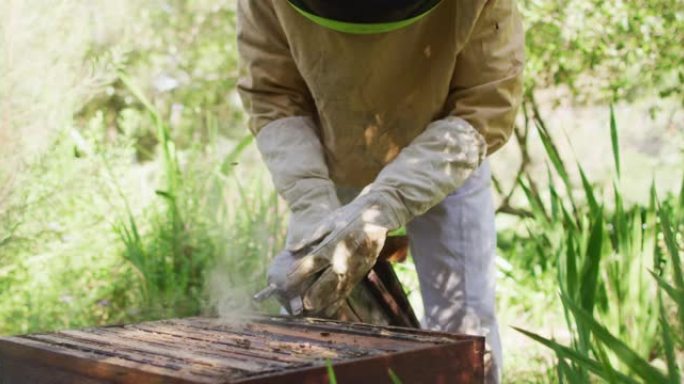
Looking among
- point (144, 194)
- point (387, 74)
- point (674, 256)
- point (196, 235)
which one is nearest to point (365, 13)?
point (387, 74)

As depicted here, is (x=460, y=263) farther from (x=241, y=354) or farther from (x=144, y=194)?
(x=144, y=194)

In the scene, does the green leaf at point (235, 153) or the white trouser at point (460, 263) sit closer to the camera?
the white trouser at point (460, 263)

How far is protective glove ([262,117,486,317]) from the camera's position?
6.35 ft

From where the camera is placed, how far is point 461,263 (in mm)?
2455

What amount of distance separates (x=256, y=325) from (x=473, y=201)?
77 cm

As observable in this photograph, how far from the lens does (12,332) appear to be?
3.58m

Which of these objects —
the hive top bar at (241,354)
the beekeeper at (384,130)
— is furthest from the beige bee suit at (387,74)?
the hive top bar at (241,354)

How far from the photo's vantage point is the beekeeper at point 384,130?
199 cm

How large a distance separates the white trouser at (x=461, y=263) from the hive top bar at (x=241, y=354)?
1.95ft

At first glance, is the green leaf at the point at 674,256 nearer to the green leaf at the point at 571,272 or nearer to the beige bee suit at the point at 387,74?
the green leaf at the point at 571,272

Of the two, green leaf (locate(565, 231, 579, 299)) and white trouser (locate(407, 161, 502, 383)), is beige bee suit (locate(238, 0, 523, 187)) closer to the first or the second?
white trouser (locate(407, 161, 502, 383))

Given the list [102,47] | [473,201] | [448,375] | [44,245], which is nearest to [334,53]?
[473,201]

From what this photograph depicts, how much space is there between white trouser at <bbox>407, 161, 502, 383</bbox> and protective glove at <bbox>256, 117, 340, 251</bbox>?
13.0 inches

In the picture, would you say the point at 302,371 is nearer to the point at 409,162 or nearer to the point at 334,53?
the point at 409,162
